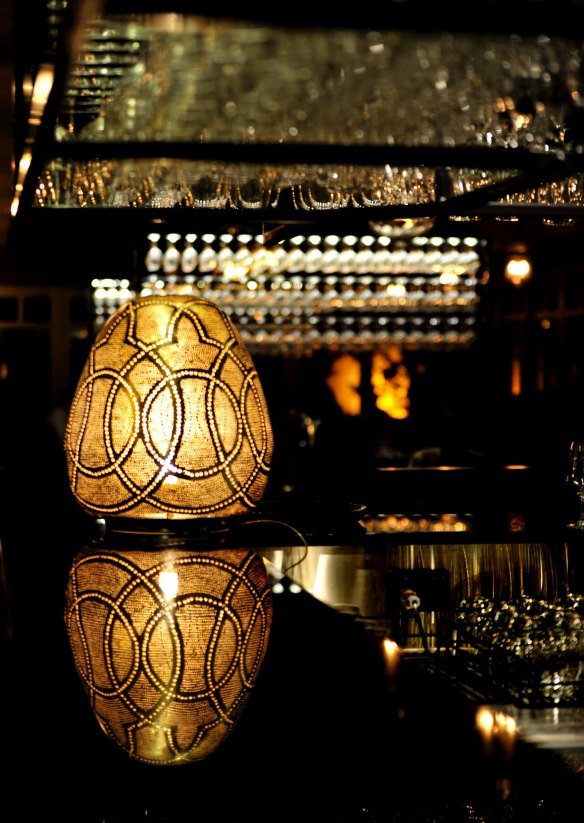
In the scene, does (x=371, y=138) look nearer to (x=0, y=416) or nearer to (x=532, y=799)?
(x=532, y=799)

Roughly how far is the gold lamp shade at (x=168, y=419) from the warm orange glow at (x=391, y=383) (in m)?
10.6

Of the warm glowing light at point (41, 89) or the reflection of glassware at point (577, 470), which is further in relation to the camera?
the reflection of glassware at point (577, 470)

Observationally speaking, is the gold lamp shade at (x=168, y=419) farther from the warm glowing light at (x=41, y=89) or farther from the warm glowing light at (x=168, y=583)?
the warm glowing light at (x=41, y=89)

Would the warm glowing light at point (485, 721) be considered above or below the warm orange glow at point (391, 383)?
below

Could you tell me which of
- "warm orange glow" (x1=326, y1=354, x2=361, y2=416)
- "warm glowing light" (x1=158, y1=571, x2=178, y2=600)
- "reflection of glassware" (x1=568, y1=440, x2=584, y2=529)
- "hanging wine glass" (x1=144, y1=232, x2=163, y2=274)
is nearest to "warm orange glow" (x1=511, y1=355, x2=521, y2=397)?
"warm orange glow" (x1=326, y1=354, x2=361, y2=416)

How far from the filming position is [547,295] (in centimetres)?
1226

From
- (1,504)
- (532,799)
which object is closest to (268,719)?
(532,799)

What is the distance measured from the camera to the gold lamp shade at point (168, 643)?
958mm

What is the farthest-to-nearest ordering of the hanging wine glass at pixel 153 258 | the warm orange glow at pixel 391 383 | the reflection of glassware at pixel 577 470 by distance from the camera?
the warm orange glow at pixel 391 383
the hanging wine glass at pixel 153 258
the reflection of glassware at pixel 577 470

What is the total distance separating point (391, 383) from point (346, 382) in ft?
1.72

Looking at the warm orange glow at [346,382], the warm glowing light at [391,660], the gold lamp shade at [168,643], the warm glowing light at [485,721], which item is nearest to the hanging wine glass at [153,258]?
the warm orange glow at [346,382]

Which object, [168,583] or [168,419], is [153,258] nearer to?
[168,419]

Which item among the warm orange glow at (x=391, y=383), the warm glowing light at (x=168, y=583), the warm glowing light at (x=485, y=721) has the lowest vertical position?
the warm glowing light at (x=485, y=721)

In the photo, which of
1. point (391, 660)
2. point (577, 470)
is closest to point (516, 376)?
point (577, 470)
